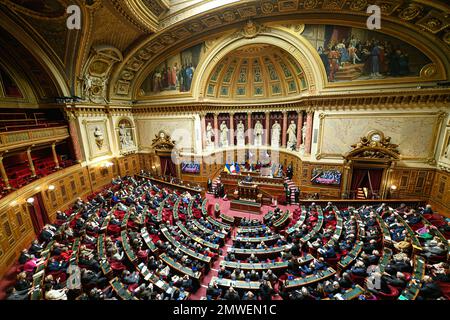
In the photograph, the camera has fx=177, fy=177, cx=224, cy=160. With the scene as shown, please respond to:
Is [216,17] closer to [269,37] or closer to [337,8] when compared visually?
[269,37]

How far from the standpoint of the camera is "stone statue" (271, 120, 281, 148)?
19.3 m

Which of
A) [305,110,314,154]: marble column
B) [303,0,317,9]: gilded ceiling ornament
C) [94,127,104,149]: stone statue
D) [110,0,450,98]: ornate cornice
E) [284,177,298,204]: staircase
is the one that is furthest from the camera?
[94,127,104,149]: stone statue

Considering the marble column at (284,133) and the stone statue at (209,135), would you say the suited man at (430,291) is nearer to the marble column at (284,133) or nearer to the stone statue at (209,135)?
the marble column at (284,133)

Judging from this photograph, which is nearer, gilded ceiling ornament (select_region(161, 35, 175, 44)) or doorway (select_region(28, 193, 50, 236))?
doorway (select_region(28, 193, 50, 236))

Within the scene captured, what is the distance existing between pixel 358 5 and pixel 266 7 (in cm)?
544

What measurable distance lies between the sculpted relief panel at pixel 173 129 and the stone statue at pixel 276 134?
28.9 ft

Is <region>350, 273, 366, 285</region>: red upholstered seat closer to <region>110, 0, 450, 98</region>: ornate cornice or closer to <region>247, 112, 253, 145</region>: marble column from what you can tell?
<region>110, 0, 450, 98</region>: ornate cornice

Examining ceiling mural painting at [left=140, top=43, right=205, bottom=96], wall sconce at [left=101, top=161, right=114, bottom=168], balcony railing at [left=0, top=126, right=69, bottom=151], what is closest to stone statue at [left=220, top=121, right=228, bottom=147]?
ceiling mural painting at [left=140, top=43, right=205, bottom=96]

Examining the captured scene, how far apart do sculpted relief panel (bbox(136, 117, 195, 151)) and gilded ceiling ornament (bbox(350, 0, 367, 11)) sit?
45.1ft

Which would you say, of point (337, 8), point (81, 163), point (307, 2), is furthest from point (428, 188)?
point (81, 163)

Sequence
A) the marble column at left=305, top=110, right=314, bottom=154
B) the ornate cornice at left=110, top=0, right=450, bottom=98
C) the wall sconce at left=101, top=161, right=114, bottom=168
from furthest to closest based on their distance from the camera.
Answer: the wall sconce at left=101, top=161, right=114, bottom=168
the marble column at left=305, top=110, right=314, bottom=154
the ornate cornice at left=110, top=0, right=450, bottom=98

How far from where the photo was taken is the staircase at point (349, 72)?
40.4ft

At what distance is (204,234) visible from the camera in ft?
33.1

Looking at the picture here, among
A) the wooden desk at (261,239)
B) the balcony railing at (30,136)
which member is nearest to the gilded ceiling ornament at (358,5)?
the wooden desk at (261,239)
